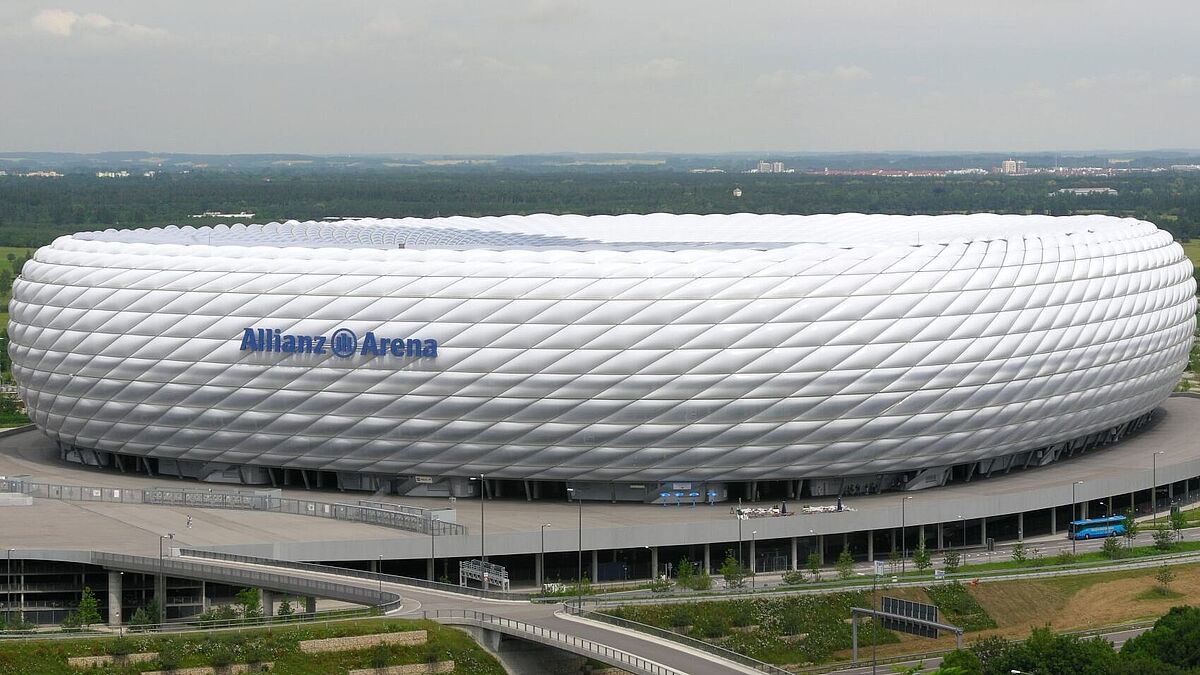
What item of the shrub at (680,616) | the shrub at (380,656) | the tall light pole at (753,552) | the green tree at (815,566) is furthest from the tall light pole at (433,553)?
the green tree at (815,566)

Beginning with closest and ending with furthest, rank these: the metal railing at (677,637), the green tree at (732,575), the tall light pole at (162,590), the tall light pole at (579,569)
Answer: the metal railing at (677,637) < the tall light pole at (579,569) < the tall light pole at (162,590) < the green tree at (732,575)

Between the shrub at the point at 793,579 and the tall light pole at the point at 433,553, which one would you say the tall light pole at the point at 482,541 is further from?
the shrub at the point at 793,579

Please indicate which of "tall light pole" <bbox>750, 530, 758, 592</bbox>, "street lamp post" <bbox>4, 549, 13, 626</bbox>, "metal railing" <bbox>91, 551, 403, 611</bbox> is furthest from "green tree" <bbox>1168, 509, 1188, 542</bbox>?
"street lamp post" <bbox>4, 549, 13, 626</bbox>

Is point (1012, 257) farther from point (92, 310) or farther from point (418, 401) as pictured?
point (92, 310)

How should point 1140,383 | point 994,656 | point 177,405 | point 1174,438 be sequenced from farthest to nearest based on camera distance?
point 1174,438 < point 1140,383 < point 177,405 < point 994,656

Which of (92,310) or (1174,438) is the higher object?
(92,310)

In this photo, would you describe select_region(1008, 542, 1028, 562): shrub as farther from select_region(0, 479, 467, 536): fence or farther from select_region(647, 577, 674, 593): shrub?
select_region(0, 479, 467, 536): fence

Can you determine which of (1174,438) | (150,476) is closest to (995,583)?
(1174,438)
